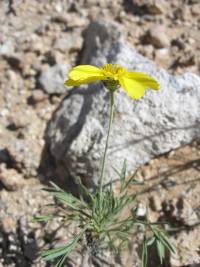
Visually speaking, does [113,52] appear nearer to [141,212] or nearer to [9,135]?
[9,135]

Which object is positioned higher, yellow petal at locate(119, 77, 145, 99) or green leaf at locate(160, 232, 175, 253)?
yellow petal at locate(119, 77, 145, 99)

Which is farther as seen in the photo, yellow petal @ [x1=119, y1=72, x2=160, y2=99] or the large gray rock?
the large gray rock

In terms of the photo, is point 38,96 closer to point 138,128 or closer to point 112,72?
point 138,128

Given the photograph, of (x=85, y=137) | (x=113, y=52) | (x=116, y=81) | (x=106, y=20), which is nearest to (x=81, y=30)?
(x=106, y=20)

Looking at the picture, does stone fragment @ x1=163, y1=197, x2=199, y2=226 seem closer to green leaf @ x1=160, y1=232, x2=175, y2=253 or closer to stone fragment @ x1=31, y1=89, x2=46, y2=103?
green leaf @ x1=160, y1=232, x2=175, y2=253

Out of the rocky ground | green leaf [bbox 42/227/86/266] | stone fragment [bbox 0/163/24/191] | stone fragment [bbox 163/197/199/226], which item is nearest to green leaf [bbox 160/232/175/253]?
the rocky ground

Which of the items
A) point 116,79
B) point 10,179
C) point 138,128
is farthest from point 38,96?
point 116,79
